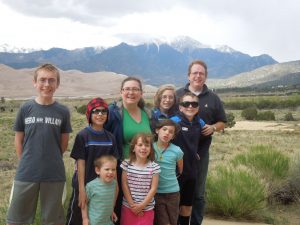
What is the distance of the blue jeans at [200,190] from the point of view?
5.96 m

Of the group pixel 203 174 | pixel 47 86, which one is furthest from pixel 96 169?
pixel 203 174

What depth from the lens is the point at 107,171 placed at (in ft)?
15.0

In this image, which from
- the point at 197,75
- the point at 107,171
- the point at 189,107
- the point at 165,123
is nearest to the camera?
the point at 107,171

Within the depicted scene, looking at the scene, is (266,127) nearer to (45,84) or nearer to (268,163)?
(268,163)

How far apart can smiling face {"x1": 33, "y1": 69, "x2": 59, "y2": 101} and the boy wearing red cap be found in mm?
437

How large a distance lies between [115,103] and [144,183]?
3.07ft

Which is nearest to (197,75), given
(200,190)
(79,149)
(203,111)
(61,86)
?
(203,111)

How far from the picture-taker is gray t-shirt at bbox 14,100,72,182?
4.59 meters

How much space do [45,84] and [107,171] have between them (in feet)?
3.59

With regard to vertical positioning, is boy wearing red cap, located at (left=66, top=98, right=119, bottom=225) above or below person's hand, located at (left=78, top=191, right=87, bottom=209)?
above

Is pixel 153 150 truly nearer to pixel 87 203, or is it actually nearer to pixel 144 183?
pixel 144 183

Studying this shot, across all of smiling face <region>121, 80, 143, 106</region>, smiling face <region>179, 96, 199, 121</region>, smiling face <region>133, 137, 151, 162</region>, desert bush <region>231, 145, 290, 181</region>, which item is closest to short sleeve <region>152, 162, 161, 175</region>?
smiling face <region>133, 137, 151, 162</region>

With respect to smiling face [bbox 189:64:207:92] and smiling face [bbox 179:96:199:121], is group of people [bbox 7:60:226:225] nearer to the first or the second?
smiling face [bbox 179:96:199:121]

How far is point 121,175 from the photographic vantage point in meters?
4.90
